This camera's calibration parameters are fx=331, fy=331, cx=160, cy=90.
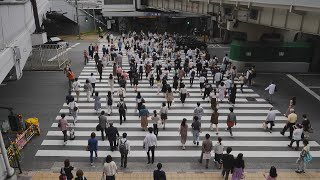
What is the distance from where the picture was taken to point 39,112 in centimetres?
1762

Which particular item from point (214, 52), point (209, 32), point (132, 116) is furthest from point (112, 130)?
point (209, 32)

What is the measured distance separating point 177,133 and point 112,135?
3635 mm

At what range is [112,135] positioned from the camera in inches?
514

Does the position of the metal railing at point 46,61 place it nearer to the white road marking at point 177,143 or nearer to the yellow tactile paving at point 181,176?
the white road marking at point 177,143

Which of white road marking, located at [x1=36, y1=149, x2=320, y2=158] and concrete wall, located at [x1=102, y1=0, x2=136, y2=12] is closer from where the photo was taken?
white road marking, located at [x1=36, y1=149, x2=320, y2=158]

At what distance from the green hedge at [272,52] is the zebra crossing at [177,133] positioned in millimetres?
5942

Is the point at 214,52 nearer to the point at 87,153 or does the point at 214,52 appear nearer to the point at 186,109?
the point at 186,109

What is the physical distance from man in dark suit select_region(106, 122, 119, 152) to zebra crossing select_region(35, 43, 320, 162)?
0.30 meters

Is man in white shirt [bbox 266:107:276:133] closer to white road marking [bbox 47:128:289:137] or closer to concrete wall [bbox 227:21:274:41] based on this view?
white road marking [bbox 47:128:289:137]

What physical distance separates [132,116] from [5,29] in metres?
7.28

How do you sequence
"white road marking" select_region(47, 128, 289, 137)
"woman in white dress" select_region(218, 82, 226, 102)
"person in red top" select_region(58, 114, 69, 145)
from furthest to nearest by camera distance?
"woman in white dress" select_region(218, 82, 226, 102) → "white road marking" select_region(47, 128, 289, 137) → "person in red top" select_region(58, 114, 69, 145)

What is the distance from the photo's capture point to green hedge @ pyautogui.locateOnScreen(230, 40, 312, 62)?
26016 millimetres

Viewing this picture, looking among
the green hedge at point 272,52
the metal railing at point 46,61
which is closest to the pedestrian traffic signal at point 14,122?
the metal railing at point 46,61

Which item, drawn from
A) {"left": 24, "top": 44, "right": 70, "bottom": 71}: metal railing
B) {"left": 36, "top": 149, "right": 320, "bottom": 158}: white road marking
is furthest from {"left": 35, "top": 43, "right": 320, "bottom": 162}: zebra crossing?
{"left": 24, "top": 44, "right": 70, "bottom": 71}: metal railing
